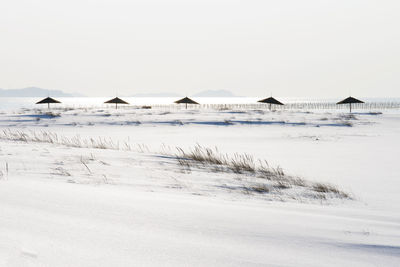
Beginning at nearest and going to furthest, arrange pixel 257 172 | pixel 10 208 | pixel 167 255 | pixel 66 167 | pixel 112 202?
pixel 167 255
pixel 10 208
pixel 112 202
pixel 66 167
pixel 257 172

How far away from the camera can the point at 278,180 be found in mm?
5496

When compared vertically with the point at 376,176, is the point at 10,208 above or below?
above

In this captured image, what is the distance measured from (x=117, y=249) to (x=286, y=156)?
31.0 feet

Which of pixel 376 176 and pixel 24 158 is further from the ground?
pixel 24 158

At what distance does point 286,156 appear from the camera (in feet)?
35.6

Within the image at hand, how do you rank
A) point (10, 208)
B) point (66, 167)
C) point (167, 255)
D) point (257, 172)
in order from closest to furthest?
point (167, 255), point (10, 208), point (66, 167), point (257, 172)

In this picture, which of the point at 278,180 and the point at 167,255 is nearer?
the point at 167,255

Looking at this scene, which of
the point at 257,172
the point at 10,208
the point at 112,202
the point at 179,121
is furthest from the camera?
the point at 179,121

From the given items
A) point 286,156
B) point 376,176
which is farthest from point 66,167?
point 286,156

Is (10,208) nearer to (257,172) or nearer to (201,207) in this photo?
(201,207)

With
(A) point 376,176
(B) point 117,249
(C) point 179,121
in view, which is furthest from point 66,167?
(C) point 179,121

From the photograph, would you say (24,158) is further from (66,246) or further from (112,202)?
(66,246)

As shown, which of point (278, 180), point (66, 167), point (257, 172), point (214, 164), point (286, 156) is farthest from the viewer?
point (286, 156)

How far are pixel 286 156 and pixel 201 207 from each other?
824 centimetres
